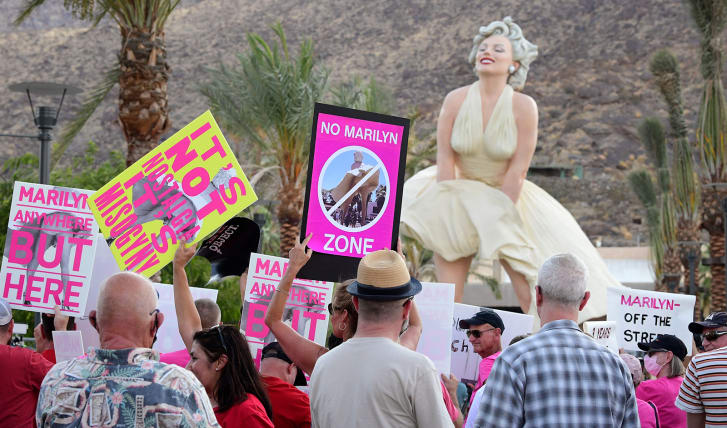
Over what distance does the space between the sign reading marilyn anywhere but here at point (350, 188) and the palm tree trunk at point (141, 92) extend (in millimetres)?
7883

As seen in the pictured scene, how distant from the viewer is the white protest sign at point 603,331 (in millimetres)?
8375

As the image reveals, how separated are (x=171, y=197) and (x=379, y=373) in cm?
261

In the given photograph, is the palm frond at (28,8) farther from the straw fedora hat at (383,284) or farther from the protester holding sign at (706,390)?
the straw fedora hat at (383,284)

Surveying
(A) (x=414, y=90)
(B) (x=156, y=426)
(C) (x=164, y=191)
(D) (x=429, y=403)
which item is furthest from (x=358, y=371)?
(A) (x=414, y=90)

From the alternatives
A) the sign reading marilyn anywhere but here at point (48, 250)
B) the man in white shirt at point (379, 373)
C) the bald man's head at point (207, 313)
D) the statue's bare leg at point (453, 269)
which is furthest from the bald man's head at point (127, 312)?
the statue's bare leg at point (453, 269)

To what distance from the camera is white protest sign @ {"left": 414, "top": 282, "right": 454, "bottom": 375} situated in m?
6.04

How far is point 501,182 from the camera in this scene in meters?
13.5

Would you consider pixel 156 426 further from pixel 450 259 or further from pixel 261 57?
pixel 261 57

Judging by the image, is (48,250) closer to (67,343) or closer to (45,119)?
(67,343)

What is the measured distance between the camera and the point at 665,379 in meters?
6.32

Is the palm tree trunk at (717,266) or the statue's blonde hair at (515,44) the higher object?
the statue's blonde hair at (515,44)

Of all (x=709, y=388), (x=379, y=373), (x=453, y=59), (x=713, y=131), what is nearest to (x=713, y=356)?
(x=709, y=388)

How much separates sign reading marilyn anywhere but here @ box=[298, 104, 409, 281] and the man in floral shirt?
5.95 feet

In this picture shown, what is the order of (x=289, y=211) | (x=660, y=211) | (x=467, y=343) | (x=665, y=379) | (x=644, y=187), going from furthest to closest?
(x=644, y=187) < (x=660, y=211) < (x=289, y=211) < (x=467, y=343) < (x=665, y=379)
